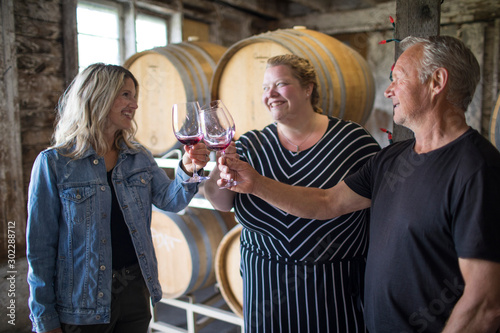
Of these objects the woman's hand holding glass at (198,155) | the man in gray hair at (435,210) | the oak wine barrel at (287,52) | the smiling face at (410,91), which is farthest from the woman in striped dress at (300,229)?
the oak wine barrel at (287,52)

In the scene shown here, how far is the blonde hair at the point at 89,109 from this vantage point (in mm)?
1632

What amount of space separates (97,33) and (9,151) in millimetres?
1477

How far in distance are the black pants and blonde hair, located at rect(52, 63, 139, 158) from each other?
540mm

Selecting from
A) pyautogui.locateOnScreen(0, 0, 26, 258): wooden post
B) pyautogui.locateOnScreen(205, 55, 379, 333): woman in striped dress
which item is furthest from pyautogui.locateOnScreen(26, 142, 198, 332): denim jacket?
pyautogui.locateOnScreen(0, 0, 26, 258): wooden post

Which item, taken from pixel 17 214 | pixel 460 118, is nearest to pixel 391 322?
pixel 460 118

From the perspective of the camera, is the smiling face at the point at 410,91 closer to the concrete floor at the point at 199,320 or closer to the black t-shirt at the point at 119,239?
the black t-shirt at the point at 119,239

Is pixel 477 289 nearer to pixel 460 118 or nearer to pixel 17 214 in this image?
pixel 460 118

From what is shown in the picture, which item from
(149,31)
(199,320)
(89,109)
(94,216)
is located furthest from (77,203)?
(149,31)

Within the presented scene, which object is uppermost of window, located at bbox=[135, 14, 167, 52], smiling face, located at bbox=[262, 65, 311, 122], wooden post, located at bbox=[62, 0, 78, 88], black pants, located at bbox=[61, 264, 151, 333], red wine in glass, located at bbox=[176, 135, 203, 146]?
window, located at bbox=[135, 14, 167, 52]

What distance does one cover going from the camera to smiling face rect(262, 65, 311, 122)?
5.59 ft

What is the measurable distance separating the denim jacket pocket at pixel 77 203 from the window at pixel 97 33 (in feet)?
8.07

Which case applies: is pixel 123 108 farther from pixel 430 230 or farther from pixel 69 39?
pixel 69 39

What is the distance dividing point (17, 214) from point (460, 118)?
10.4ft

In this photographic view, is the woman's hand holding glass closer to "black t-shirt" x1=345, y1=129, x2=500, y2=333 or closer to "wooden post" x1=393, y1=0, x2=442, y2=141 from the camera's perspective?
"black t-shirt" x1=345, y1=129, x2=500, y2=333
